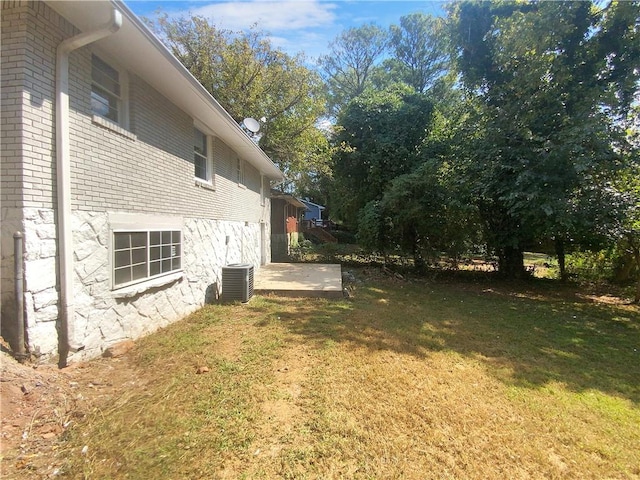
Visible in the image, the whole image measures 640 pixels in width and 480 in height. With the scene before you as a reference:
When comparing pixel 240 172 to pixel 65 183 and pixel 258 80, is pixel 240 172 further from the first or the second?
pixel 258 80

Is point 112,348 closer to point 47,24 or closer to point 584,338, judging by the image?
point 47,24

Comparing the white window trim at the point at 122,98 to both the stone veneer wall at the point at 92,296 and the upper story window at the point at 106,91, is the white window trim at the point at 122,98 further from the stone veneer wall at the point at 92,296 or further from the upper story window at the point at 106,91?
the stone veneer wall at the point at 92,296

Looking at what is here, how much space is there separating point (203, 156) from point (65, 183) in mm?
4155

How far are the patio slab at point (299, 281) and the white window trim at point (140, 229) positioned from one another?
9.26ft

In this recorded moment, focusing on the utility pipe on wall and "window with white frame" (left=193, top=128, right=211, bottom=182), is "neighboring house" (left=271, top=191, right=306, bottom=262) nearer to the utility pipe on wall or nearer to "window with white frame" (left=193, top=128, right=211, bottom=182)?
"window with white frame" (left=193, top=128, right=211, bottom=182)

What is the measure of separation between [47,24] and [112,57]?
0.94m

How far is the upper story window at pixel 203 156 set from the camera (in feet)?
23.0

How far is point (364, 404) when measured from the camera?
10.5ft

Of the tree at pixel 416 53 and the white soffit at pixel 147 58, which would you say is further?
the tree at pixel 416 53

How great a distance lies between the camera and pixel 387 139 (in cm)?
1450

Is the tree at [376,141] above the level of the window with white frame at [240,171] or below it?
above

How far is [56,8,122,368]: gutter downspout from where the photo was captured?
3324mm

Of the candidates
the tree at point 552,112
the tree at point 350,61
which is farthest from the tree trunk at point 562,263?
the tree at point 350,61

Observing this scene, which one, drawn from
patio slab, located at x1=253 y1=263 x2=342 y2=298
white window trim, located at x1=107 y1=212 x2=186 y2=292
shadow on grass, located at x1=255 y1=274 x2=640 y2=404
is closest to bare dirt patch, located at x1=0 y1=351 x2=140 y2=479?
white window trim, located at x1=107 y1=212 x2=186 y2=292
